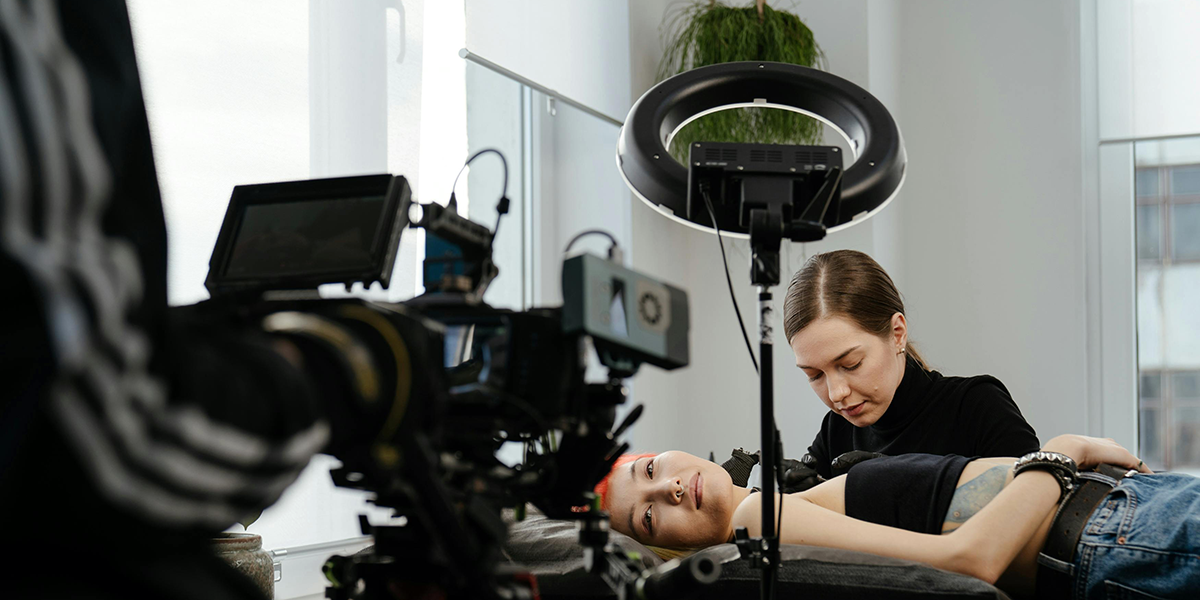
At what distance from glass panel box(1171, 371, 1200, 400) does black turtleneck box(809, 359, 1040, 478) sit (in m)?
1.45

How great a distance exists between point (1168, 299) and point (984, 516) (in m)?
2.13

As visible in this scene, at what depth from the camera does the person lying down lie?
116 centimetres

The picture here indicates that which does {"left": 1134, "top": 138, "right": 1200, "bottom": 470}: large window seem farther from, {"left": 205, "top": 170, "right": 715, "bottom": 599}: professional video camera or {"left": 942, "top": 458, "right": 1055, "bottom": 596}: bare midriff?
{"left": 205, "top": 170, "right": 715, "bottom": 599}: professional video camera

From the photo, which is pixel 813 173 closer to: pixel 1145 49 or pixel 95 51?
pixel 95 51

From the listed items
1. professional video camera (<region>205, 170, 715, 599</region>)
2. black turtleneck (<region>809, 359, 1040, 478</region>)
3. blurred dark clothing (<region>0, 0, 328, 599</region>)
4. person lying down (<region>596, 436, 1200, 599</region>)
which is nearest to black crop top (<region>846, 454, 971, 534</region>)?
person lying down (<region>596, 436, 1200, 599</region>)

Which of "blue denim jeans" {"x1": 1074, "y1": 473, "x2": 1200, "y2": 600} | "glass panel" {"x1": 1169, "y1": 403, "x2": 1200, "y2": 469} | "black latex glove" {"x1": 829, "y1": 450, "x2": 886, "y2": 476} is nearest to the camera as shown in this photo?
"blue denim jeans" {"x1": 1074, "y1": 473, "x2": 1200, "y2": 600}

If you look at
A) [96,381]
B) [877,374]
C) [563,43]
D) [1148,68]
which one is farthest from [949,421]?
[1148,68]

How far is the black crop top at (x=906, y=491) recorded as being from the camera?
4.46ft

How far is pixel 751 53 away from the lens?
2711 mm

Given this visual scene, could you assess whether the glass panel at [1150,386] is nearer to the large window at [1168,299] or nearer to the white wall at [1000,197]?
the large window at [1168,299]

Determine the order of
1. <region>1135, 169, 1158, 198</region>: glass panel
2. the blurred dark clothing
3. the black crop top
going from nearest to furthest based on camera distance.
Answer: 1. the blurred dark clothing
2. the black crop top
3. <region>1135, 169, 1158, 198</region>: glass panel

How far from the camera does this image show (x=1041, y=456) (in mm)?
1289

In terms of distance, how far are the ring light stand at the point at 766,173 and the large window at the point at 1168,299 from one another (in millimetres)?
2303

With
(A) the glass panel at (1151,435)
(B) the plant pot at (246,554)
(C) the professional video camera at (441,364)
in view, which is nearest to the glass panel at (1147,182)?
(A) the glass panel at (1151,435)
